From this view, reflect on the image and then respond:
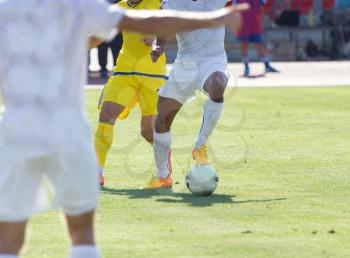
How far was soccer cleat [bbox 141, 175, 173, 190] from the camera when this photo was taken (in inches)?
451

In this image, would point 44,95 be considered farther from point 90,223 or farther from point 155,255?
point 155,255

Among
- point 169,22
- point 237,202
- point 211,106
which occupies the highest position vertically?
point 169,22

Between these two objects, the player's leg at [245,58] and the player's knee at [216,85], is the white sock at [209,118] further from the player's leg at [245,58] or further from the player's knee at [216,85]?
the player's leg at [245,58]

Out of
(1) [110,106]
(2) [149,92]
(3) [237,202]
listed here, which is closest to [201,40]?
(2) [149,92]

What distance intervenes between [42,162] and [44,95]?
34cm

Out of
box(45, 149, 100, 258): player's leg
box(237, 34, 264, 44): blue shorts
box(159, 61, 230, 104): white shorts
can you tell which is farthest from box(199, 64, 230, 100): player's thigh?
A: box(237, 34, 264, 44): blue shorts

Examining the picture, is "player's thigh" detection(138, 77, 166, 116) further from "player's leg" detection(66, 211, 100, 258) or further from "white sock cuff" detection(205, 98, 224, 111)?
"player's leg" detection(66, 211, 100, 258)

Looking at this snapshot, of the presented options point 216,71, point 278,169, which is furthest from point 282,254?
point 278,169

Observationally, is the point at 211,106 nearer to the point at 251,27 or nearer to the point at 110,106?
the point at 110,106

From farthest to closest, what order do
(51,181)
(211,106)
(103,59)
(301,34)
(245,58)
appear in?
1. (301,34)
2. (245,58)
3. (103,59)
4. (211,106)
5. (51,181)

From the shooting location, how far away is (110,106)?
1180 centimetres

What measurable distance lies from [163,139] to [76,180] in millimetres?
5671

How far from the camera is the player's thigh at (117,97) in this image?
11.8m

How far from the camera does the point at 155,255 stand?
794cm
